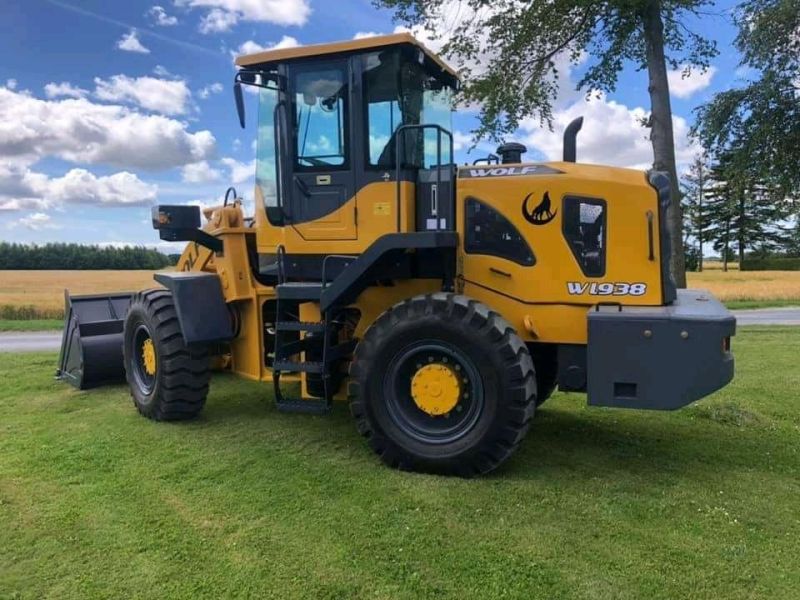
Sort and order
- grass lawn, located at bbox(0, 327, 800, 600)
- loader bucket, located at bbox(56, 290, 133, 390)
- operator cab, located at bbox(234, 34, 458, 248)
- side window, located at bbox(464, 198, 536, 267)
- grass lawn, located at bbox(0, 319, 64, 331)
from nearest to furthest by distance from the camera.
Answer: grass lawn, located at bbox(0, 327, 800, 600) < side window, located at bbox(464, 198, 536, 267) < operator cab, located at bbox(234, 34, 458, 248) < loader bucket, located at bbox(56, 290, 133, 390) < grass lawn, located at bbox(0, 319, 64, 331)

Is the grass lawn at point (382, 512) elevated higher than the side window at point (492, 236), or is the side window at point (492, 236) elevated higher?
the side window at point (492, 236)

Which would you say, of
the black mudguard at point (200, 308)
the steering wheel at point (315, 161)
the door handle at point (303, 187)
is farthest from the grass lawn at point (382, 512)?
the steering wheel at point (315, 161)

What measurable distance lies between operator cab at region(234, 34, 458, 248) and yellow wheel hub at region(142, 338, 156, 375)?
184 cm

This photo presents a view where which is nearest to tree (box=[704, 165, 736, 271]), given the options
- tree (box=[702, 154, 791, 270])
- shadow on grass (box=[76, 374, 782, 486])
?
tree (box=[702, 154, 791, 270])

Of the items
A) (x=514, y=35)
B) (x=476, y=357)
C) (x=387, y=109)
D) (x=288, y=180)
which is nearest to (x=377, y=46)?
(x=387, y=109)

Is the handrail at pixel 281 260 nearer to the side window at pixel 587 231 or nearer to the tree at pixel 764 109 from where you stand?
the side window at pixel 587 231

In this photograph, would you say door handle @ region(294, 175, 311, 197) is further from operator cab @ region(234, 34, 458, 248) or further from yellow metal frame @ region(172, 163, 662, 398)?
yellow metal frame @ region(172, 163, 662, 398)

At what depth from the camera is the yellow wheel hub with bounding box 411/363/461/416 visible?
4992mm

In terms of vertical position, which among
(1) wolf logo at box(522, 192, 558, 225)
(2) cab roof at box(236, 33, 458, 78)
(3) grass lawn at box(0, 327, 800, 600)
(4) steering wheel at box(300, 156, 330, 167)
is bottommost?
(3) grass lawn at box(0, 327, 800, 600)

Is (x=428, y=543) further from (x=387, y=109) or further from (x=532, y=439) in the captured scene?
(x=387, y=109)

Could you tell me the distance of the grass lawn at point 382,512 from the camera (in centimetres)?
351

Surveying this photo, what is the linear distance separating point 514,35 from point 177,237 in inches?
287

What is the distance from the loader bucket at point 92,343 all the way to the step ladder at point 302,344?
326cm

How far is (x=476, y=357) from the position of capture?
4805 millimetres
